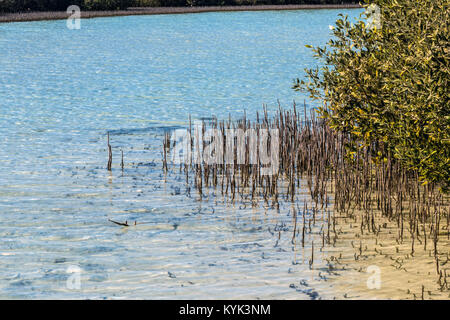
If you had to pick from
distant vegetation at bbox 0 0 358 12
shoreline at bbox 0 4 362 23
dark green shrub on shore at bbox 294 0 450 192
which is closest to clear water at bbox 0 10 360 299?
dark green shrub on shore at bbox 294 0 450 192

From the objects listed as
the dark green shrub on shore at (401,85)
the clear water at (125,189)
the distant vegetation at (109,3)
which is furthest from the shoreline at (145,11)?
the dark green shrub on shore at (401,85)

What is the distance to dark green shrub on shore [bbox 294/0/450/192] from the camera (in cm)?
880

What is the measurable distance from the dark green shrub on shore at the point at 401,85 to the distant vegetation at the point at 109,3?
196 feet

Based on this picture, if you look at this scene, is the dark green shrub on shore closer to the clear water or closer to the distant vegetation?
the clear water

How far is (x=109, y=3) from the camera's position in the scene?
71.4m

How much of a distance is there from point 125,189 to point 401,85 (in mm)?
5448

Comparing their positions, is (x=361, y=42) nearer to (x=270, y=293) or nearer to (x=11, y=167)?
(x=270, y=293)

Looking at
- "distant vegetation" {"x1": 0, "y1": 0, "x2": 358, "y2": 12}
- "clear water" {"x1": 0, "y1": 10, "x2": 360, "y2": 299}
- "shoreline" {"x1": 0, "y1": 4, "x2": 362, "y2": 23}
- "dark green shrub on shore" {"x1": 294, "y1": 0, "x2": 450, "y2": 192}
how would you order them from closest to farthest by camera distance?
1. "clear water" {"x1": 0, "y1": 10, "x2": 360, "y2": 299}
2. "dark green shrub on shore" {"x1": 294, "y1": 0, "x2": 450, "y2": 192}
3. "shoreline" {"x1": 0, "y1": 4, "x2": 362, "y2": 23}
4. "distant vegetation" {"x1": 0, "y1": 0, "x2": 358, "y2": 12}

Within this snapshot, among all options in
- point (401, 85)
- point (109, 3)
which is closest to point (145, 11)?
point (109, 3)

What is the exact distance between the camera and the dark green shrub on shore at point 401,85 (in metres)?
8.80

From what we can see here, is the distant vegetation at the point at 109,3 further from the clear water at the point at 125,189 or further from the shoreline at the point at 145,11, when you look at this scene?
the clear water at the point at 125,189

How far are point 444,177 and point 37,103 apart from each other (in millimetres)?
16261

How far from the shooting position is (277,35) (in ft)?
158

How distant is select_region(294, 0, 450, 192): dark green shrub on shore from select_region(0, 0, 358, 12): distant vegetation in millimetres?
59700
